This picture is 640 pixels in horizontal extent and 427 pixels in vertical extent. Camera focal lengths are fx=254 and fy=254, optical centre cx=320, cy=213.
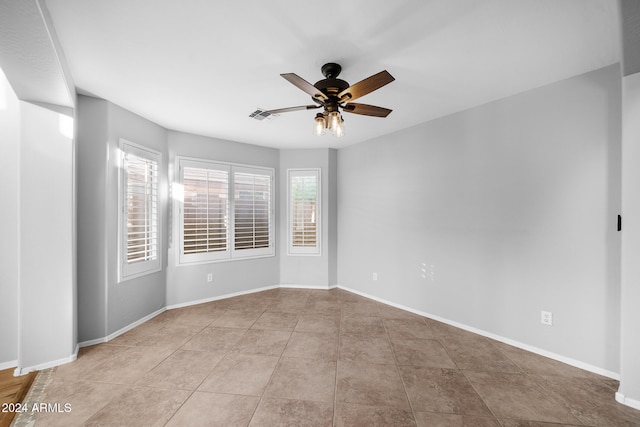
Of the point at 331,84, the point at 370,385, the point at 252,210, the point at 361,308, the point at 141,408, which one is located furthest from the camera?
the point at 252,210

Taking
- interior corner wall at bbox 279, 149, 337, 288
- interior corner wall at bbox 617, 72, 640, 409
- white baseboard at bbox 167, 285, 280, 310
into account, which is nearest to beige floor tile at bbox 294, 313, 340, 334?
interior corner wall at bbox 279, 149, 337, 288

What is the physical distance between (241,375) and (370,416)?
1136 mm

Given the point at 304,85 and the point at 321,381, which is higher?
the point at 304,85

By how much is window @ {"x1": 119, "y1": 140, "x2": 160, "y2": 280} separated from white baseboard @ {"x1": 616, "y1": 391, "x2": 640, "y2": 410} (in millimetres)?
4759

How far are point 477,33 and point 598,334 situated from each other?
2.74 m

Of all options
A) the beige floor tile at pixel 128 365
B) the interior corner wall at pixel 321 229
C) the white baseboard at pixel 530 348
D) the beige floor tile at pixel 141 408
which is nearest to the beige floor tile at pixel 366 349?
the white baseboard at pixel 530 348

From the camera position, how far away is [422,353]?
2586 mm

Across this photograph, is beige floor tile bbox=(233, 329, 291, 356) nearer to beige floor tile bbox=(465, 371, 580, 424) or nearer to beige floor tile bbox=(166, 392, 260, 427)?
beige floor tile bbox=(166, 392, 260, 427)

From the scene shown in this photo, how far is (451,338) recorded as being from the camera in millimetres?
2896

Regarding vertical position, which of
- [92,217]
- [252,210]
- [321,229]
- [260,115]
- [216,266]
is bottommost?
[216,266]

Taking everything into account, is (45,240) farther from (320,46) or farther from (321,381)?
(320,46)

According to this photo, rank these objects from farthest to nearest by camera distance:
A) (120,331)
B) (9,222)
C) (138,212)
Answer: (138,212)
(120,331)
(9,222)

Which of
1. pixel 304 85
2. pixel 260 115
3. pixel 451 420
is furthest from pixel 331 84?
pixel 451 420

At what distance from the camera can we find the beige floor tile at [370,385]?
1.92 metres
